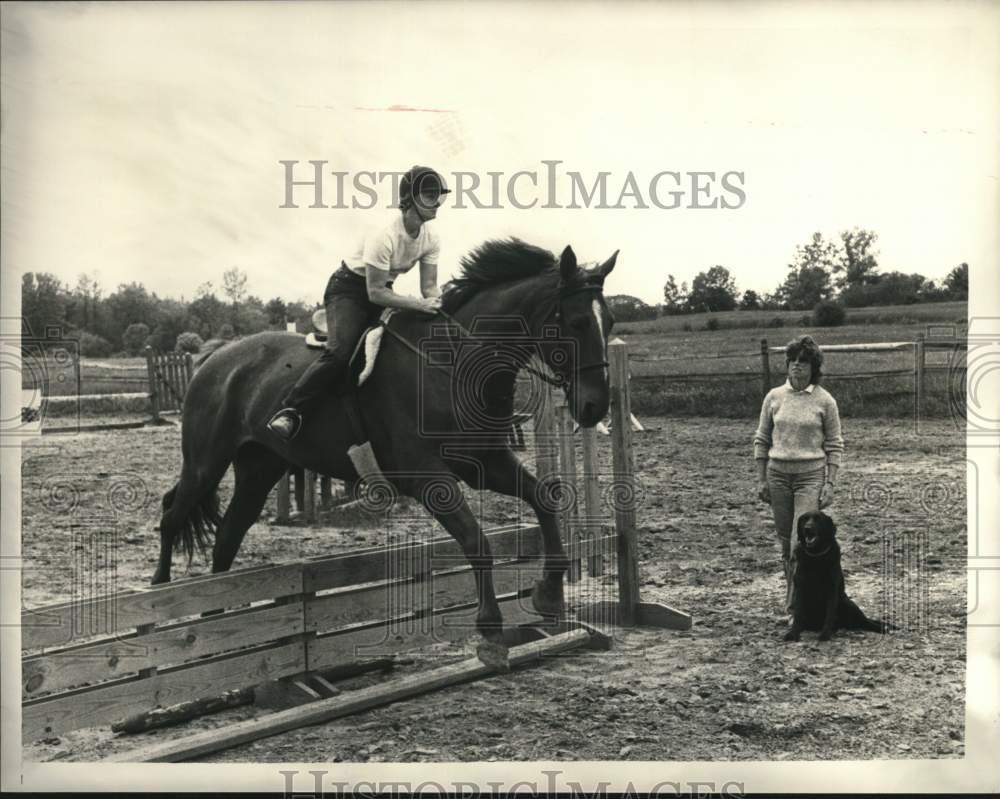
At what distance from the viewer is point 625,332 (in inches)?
181

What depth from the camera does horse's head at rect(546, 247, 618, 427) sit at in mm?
3467

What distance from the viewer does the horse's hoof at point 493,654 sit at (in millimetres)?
3635

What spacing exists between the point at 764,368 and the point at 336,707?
2749mm

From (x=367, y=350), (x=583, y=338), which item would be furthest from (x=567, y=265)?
(x=367, y=350)

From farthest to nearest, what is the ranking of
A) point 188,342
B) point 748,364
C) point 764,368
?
point 748,364, point 764,368, point 188,342

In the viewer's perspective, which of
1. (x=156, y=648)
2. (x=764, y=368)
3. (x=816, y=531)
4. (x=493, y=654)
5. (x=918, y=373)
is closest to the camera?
(x=156, y=648)

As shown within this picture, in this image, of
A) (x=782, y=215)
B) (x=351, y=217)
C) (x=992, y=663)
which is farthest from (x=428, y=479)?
(x=992, y=663)

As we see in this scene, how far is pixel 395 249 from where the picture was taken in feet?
12.1

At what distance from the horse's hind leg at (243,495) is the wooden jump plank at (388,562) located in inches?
23.3

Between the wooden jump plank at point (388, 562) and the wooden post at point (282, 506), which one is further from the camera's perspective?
the wooden post at point (282, 506)

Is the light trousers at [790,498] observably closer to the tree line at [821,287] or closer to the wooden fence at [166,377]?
the tree line at [821,287]

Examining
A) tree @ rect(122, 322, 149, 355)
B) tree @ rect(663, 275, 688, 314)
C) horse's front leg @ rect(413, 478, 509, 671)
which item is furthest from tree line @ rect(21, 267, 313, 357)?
tree @ rect(663, 275, 688, 314)

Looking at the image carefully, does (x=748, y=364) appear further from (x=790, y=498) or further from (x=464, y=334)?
(x=464, y=334)

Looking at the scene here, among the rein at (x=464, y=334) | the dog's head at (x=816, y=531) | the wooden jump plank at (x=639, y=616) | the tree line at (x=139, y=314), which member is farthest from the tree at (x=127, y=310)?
the dog's head at (x=816, y=531)
